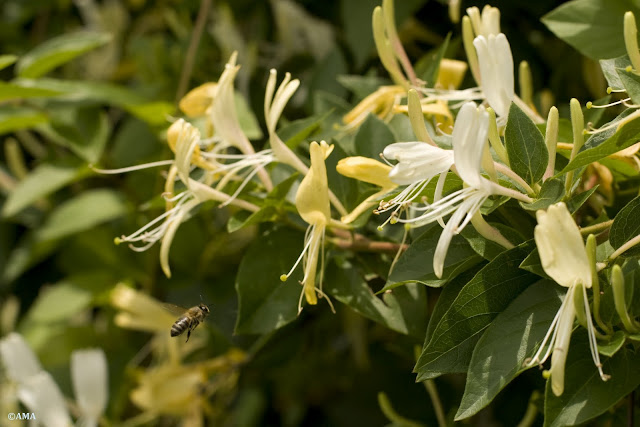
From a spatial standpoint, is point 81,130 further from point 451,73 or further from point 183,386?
point 451,73

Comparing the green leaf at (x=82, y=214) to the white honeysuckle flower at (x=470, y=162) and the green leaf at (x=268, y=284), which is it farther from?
the white honeysuckle flower at (x=470, y=162)

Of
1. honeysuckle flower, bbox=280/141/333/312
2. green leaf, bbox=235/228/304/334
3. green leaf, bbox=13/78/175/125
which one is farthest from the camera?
green leaf, bbox=13/78/175/125

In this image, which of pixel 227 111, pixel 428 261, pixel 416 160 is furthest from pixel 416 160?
pixel 227 111

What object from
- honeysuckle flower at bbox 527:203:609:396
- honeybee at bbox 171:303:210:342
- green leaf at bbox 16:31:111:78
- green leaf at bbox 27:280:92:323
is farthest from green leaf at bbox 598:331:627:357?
green leaf at bbox 27:280:92:323

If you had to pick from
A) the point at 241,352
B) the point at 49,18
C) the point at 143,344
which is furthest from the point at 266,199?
the point at 49,18

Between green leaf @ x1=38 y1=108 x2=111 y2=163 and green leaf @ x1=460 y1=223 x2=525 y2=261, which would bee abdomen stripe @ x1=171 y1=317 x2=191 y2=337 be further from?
green leaf @ x1=38 y1=108 x2=111 y2=163

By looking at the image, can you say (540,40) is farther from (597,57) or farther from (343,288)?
(343,288)
